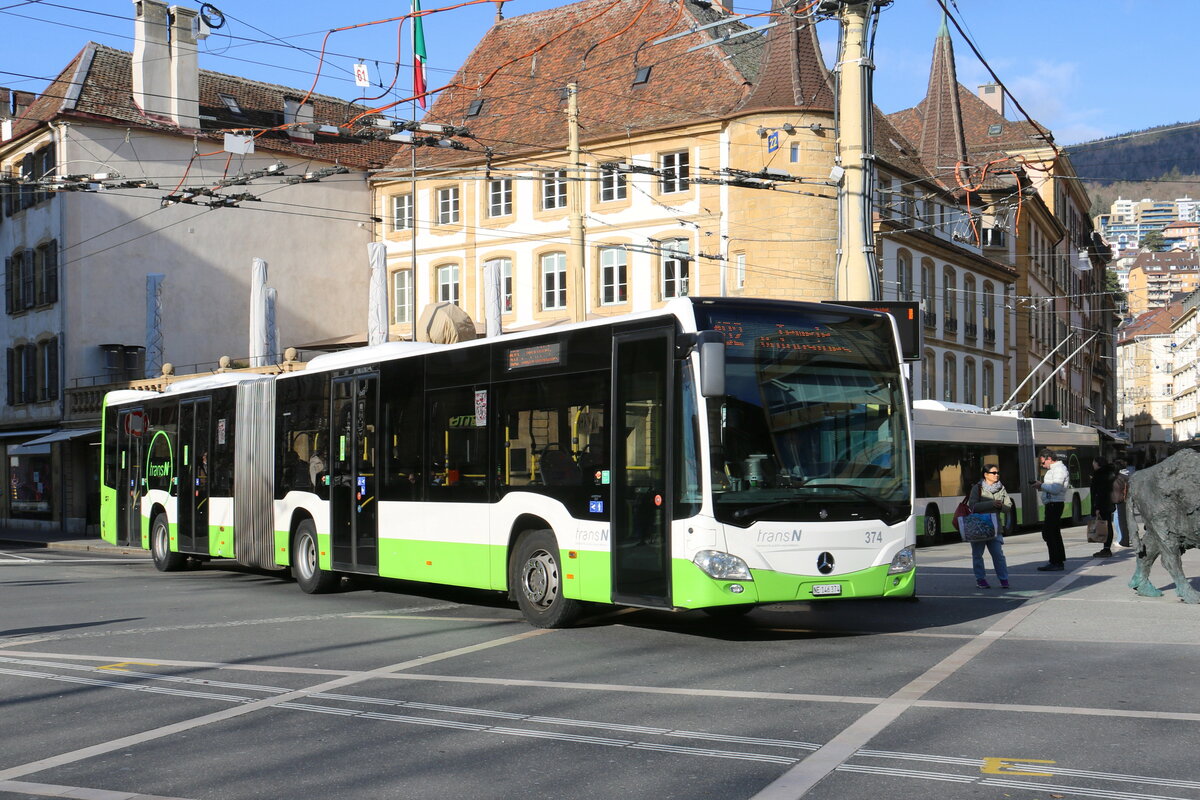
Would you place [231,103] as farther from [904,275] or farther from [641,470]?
[641,470]

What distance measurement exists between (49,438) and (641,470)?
3406 cm

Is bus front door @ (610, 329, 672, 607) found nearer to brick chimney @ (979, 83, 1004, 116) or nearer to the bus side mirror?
the bus side mirror

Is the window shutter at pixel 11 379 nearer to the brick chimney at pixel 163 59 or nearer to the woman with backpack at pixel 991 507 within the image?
the brick chimney at pixel 163 59

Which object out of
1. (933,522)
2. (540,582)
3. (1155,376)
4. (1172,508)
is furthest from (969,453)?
(1155,376)

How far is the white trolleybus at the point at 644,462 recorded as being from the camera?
11.5 m

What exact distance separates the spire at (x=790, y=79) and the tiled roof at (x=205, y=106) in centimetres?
1161

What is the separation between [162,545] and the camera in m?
→ 22.8

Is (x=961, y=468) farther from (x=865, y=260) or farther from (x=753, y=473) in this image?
(x=753, y=473)

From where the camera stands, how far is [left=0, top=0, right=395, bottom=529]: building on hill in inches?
1690

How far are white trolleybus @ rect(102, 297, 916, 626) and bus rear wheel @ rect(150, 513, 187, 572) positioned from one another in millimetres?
6444

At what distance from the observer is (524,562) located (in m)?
13.6

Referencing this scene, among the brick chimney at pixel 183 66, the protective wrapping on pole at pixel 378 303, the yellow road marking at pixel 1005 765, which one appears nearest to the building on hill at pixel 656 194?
the protective wrapping on pole at pixel 378 303

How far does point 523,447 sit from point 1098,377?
90338 millimetres

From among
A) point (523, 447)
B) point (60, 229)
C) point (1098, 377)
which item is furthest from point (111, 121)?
point (1098, 377)
